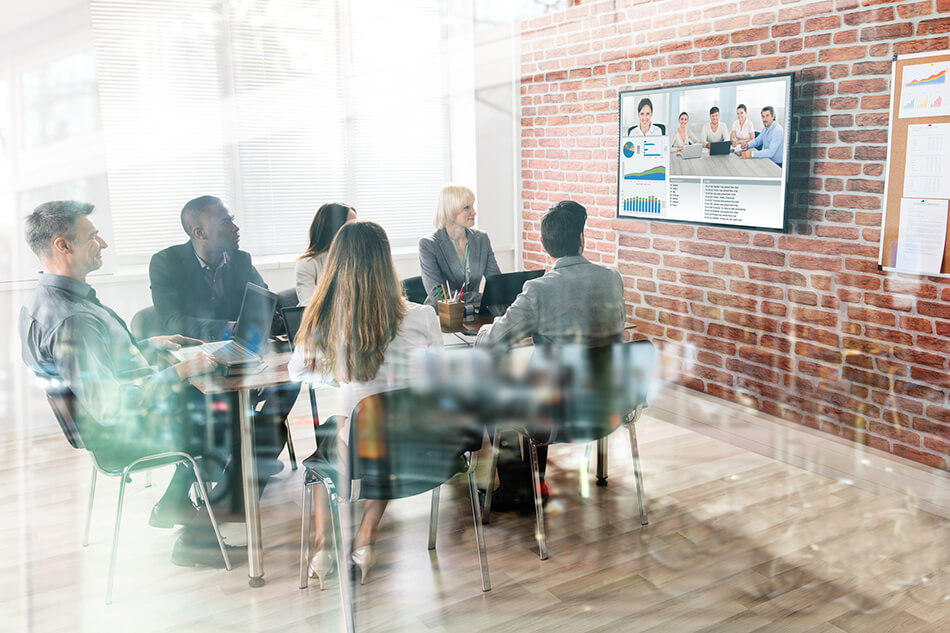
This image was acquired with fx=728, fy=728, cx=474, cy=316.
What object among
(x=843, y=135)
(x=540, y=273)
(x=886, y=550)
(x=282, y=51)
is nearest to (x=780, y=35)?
(x=843, y=135)

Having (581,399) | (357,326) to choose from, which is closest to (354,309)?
(357,326)

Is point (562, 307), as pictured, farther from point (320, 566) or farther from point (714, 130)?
point (714, 130)

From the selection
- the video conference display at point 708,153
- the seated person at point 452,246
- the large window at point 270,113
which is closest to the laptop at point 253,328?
the seated person at point 452,246

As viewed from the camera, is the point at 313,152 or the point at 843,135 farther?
the point at 313,152

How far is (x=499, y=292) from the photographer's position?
2211mm

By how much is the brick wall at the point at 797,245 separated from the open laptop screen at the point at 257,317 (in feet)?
5.30

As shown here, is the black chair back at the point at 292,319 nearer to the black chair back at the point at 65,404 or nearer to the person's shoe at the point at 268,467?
the black chair back at the point at 65,404

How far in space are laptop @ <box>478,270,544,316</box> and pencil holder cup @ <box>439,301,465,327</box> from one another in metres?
→ 0.09

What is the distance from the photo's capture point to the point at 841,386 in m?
2.28

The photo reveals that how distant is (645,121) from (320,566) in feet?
6.68

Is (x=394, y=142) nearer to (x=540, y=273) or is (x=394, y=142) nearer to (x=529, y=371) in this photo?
(x=540, y=273)

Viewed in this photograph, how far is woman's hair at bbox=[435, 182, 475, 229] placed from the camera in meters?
2.64

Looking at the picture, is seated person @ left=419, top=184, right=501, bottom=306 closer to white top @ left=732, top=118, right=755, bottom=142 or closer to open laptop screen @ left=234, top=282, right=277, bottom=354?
open laptop screen @ left=234, top=282, right=277, bottom=354

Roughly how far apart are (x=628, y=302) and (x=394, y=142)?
1370 mm
